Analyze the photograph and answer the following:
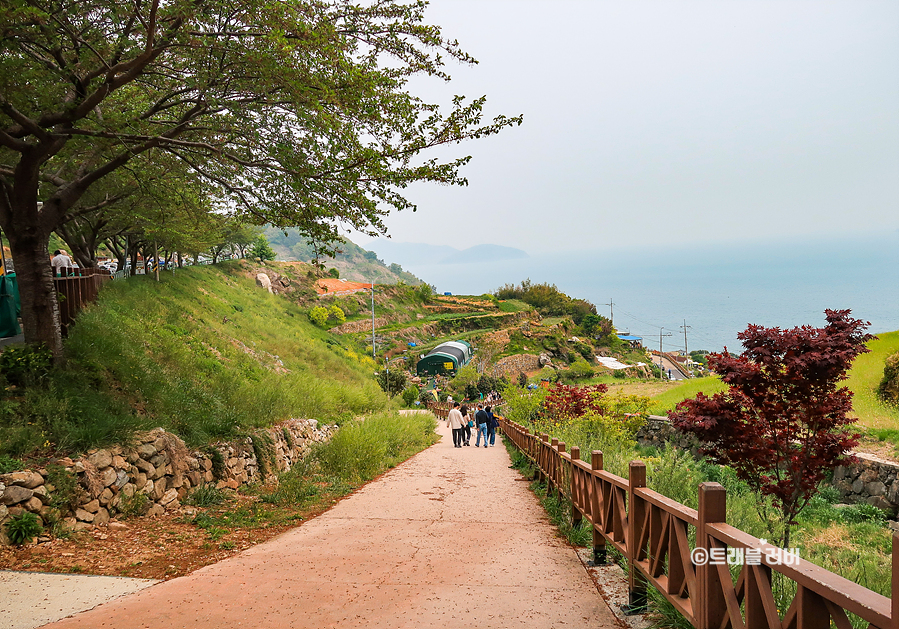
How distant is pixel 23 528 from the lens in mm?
5613

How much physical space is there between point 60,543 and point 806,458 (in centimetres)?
954

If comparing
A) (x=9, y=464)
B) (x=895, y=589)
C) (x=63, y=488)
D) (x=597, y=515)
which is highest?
(x=895, y=589)

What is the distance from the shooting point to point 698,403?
823cm

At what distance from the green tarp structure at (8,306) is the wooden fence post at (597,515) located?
11314 mm

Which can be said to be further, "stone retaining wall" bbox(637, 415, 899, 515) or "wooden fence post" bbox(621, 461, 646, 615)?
"stone retaining wall" bbox(637, 415, 899, 515)

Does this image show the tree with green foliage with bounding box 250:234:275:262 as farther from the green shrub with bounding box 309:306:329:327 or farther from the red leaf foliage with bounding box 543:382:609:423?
the red leaf foliage with bounding box 543:382:609:423

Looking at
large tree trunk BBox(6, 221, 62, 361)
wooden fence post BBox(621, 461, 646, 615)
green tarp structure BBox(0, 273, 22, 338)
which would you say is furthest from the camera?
green tarp structure BBox(0, 273, 22, 338)

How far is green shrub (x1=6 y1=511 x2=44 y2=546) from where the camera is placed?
5.56 meters

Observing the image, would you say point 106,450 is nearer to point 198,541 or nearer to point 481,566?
point 198,541

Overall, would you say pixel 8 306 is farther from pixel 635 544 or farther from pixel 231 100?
pixel 635 544

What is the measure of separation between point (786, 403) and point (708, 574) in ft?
19.9

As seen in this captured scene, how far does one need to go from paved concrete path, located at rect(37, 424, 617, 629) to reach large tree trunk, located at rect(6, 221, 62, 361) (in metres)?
5.14

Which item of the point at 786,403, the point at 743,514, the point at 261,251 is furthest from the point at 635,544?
the point at 261,251

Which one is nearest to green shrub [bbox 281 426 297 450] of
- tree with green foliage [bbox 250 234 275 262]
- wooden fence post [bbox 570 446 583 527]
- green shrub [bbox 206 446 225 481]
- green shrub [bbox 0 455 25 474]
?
green shrub [bbox 206 446 225 481]
